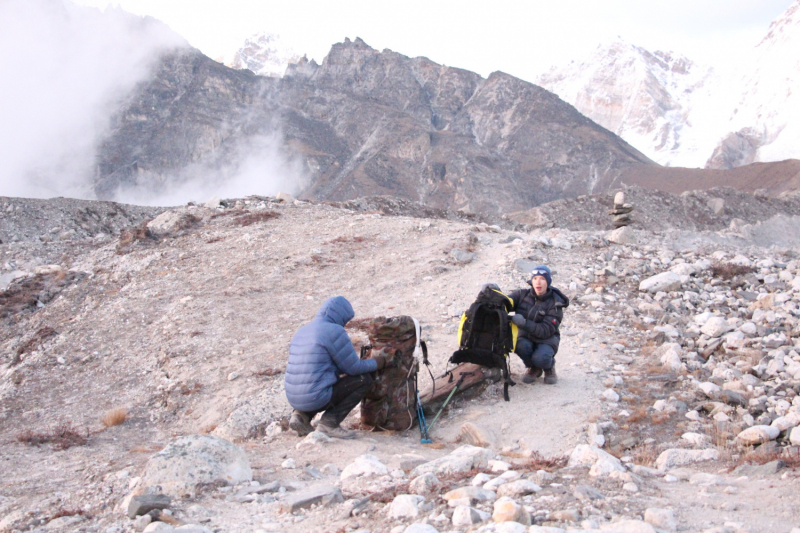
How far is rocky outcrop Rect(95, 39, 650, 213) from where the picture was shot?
96.3 metres

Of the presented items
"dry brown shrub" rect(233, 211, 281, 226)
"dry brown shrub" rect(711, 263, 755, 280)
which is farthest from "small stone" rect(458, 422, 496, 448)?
"dry brown shrub" rect(233, 211, 281, 226)

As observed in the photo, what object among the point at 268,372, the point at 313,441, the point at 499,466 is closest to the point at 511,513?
the point at 499,466

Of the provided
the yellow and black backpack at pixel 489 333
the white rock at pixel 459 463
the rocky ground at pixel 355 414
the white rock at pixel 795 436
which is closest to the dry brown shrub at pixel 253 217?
the rocky ground at pixel 355 414

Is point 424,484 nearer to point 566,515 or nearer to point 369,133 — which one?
point 566,515

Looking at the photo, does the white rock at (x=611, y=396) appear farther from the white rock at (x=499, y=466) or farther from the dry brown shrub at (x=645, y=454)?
the white rock at (x=499, y=466)

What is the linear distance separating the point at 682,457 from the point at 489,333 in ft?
8.09

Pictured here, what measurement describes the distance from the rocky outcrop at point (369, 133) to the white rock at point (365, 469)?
82.9 m

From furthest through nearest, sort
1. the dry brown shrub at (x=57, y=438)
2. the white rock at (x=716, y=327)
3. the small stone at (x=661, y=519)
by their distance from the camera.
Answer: the white rock at (x=716, y=327) < the dry brown shrub at (x=57, y=438) < the small stone at (x=661, y=519)

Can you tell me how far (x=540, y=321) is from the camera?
21.4 feet

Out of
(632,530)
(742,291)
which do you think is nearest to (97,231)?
(742,291)

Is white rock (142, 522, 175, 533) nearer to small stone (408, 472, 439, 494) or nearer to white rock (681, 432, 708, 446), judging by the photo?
small stone (408, 472, 439, 494)

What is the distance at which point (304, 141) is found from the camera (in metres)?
109

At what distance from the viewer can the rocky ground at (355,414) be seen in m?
3.46

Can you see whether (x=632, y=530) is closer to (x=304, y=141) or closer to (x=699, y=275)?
(x=699, y=275)
